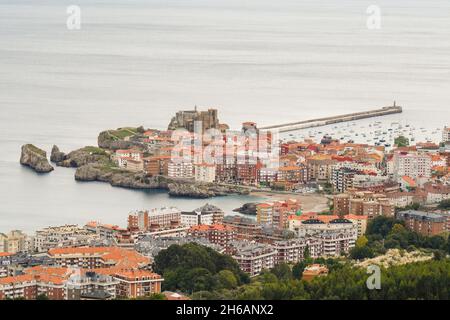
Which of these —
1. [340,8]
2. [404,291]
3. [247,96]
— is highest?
[340,8]

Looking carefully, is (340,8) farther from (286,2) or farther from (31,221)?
(31,221)

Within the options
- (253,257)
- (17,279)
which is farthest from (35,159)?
(17,279)

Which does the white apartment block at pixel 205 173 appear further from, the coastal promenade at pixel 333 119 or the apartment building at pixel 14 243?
the apartment building at pixel 14 243

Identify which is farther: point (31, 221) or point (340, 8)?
point (340, 8)

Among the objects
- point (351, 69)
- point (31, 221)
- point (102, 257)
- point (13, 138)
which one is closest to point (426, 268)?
point (102, 257)

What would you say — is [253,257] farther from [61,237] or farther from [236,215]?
[236,215]

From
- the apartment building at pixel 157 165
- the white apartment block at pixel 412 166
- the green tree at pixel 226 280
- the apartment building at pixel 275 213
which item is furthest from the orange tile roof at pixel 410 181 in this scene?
the green tree at pixel 226 280

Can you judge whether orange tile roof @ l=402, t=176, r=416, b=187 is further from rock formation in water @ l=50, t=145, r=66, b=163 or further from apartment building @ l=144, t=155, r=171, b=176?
rock formation in water @ l=50, t=145, r=66, b=163
